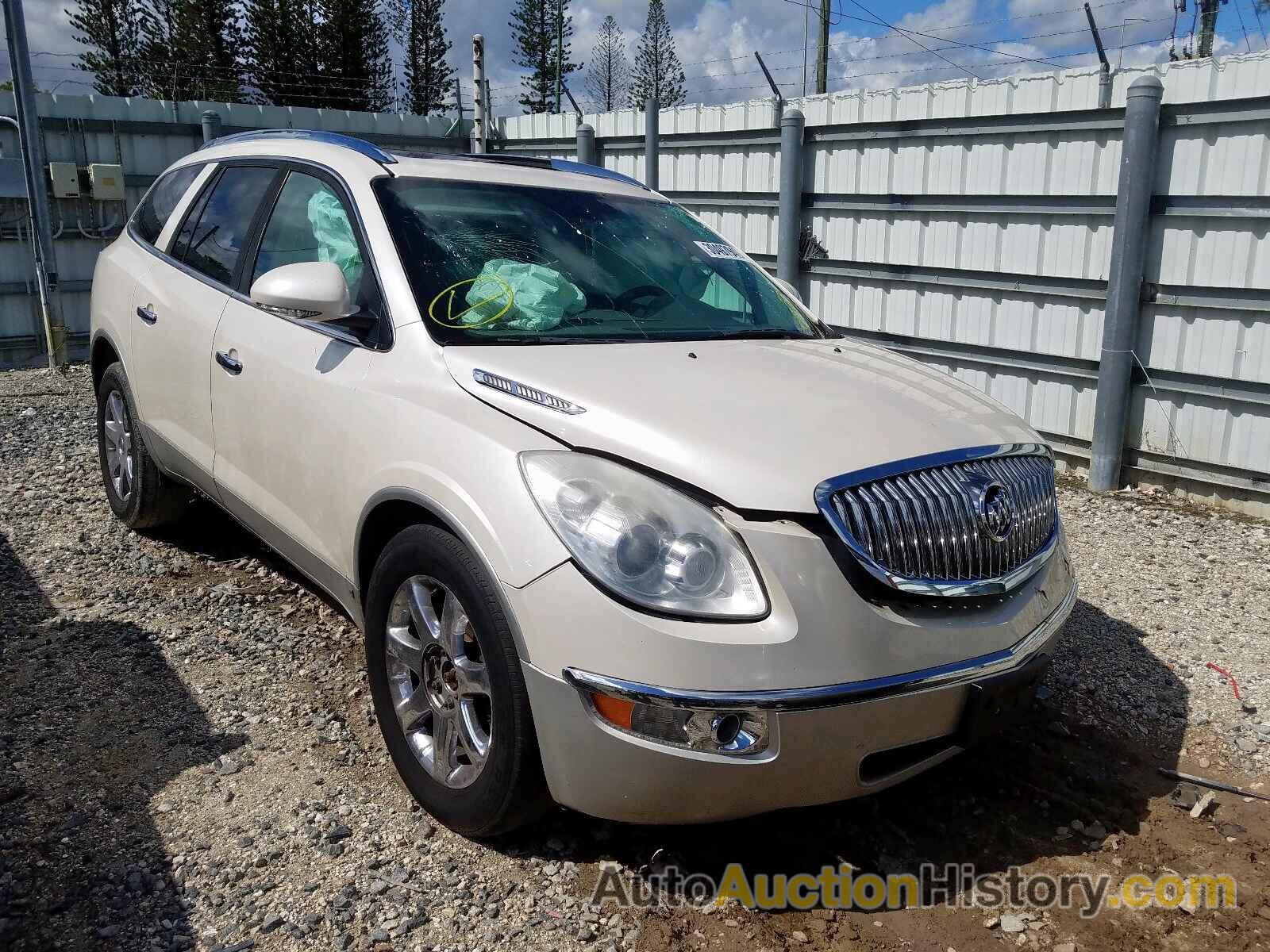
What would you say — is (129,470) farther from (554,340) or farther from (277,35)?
(277,35)

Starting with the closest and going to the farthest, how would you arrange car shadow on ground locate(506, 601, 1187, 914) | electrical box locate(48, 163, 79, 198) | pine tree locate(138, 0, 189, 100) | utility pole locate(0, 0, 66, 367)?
car shadow on ground locate(506, 601, 1187, 914) → utility pole locate(0, 0, 66, 367) → electrical box locate(48, 163, 79, 198) → pine tree locate(138, 0, 189, 100)

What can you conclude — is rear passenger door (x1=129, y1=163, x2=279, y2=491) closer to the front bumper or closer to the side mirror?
the side mirror

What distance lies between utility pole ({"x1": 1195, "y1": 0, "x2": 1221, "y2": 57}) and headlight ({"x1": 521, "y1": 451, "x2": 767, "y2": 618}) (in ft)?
37.1

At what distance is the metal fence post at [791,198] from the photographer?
27.8 ft

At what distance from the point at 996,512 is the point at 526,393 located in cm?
121

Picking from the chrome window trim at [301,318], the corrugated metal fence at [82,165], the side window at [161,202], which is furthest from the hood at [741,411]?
the corrugated metal fence at [82,165]

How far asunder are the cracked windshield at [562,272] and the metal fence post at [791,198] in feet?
15.2

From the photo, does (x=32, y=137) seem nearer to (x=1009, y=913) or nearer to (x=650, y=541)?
(x=650, y=541)

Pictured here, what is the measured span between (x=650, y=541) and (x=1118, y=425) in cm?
526

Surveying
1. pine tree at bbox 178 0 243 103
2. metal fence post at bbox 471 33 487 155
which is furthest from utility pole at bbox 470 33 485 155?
pine tree at bbox 178 0 243 103

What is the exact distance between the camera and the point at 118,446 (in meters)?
5.20

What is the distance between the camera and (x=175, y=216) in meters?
4.63

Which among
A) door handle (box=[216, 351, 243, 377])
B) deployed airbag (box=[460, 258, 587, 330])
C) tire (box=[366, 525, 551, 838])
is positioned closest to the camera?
tire (box=[366, 525, 551, 838])

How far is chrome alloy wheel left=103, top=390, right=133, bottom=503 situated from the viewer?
5039 mm
